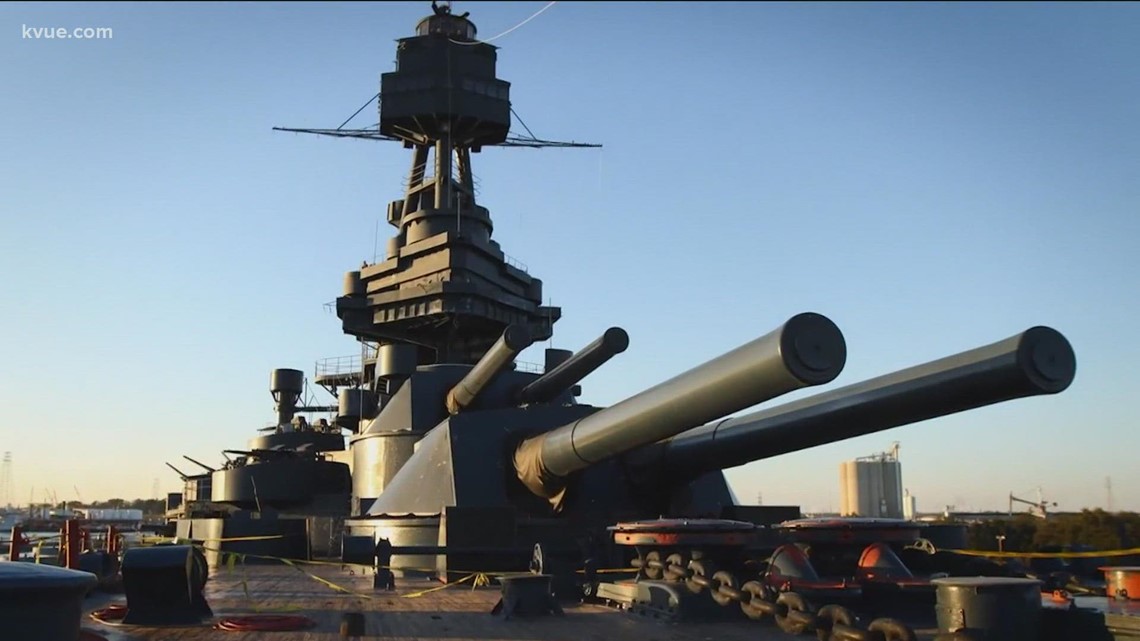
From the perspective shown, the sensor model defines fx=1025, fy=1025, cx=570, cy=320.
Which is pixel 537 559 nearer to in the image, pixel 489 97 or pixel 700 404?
pixel 700 404

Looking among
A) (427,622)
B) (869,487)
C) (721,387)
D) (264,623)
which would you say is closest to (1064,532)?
(427,622)

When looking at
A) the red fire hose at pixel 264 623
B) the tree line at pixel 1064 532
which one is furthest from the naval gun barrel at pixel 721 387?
the tree line at pixel 1064 532

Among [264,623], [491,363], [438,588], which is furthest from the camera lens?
[491,363]

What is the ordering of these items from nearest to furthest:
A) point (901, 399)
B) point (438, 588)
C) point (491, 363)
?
point (901, 399), point (438, 588), point (491, 363)

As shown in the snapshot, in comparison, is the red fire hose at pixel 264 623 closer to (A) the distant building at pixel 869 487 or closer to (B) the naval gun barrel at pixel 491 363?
(B) the naval gun barrel at pixel 491 363

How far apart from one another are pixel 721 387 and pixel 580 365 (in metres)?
3.55

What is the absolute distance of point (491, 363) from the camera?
30.1 ft

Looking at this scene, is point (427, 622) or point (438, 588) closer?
point (427, 622)

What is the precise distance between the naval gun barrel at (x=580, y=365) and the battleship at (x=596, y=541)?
0.03 m

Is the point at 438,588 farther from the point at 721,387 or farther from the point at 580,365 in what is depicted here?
the point at 721,387

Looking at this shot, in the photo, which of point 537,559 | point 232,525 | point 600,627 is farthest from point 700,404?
point 232,525

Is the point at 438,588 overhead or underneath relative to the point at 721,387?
underneath

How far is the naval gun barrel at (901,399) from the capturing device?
4.06 metres

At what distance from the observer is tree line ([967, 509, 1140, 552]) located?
967 centimetres
